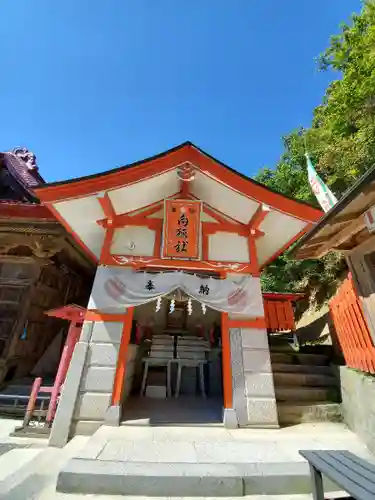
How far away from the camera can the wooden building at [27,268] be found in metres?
7.55

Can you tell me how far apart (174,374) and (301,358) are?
4423 mm

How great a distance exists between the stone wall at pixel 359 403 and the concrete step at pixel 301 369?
1.10 meters

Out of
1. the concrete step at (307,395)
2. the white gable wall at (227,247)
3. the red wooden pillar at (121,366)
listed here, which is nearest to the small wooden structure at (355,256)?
the concrete step at (307,395)

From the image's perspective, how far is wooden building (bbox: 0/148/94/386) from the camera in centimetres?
755

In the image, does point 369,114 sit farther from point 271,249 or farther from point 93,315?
point 93,315

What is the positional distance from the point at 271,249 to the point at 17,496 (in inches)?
309

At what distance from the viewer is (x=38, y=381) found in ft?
17.4

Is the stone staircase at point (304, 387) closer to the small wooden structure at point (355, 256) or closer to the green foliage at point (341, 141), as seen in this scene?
the small wooden structure at point (355, 256)

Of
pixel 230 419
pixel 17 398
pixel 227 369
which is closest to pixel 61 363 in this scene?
pixel 17 398

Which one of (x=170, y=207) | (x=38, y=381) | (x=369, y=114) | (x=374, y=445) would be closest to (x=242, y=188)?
(x=170, y=207)

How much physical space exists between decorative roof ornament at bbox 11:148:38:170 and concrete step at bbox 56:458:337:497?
36.4 ft

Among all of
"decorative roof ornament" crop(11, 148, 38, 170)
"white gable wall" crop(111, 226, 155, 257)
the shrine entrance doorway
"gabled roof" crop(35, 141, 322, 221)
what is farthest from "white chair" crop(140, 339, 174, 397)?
"decorative roof ornament" crop(11, 148, 38, 170)

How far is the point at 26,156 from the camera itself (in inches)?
416

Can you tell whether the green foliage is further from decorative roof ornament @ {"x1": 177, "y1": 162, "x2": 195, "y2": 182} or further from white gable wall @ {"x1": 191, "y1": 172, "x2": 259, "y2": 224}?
decorative roof ornament @ {"x1": 177, "y1": 162, "x2": 195, "y2": 182}
